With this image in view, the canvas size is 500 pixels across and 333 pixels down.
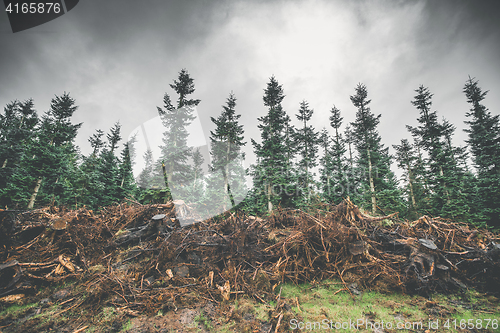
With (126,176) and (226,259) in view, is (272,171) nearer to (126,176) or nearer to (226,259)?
(226,259)

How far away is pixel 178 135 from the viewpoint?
877 inches

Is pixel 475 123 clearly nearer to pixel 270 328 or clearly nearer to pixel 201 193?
pixel 270 328

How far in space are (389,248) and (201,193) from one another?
66.1ft

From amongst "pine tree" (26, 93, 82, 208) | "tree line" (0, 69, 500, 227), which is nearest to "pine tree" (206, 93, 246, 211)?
"tree line" (0, 69, 500, 227)

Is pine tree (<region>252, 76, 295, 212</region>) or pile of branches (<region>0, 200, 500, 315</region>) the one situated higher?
pine tree (<region>252, 76, 295, 212</region>)

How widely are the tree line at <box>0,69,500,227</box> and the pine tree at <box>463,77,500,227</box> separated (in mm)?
86

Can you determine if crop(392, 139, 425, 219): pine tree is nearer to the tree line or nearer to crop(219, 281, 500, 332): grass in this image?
the tree line

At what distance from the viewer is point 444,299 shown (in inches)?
134

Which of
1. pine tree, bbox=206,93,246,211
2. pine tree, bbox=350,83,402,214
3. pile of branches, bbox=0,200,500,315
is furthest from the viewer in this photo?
pine tree, bbox=206,93,246,211

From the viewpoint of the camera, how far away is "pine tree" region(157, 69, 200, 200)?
794 inches

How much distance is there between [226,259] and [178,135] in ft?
67.6

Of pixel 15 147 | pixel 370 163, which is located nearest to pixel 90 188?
pixel 15 147

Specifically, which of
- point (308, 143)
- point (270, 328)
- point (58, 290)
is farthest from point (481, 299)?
point (308, 143)

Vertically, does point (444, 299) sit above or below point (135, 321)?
above
